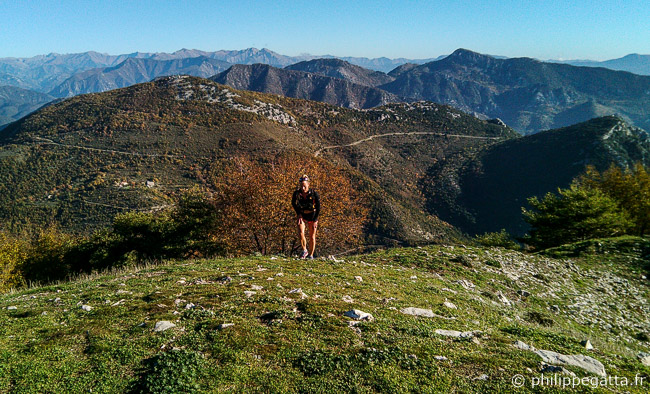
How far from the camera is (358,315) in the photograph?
26.6 feet

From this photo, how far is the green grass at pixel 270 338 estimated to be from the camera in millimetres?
5426

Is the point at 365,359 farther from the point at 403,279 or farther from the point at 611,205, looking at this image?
the point at 611,205

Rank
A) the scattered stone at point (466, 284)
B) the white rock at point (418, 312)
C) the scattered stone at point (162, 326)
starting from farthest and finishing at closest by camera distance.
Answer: the scattered stone at point (466, 284)
the white rock at point (418, 312)
the scattered stone at point (162, 326)

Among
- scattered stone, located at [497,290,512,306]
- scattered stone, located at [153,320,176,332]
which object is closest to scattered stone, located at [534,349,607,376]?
scattered stone, located at [497,290,512,306]

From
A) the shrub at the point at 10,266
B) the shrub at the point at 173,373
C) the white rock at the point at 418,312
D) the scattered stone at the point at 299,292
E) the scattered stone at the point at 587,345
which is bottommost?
the shrub at the point at 10,266

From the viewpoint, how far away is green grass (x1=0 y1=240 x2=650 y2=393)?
5.43 meters

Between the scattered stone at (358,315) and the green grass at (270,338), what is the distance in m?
0.34

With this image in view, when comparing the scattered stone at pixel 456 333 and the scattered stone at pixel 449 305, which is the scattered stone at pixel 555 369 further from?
the scattered stone at pixel 449 305

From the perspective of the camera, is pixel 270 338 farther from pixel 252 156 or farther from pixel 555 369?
pixel 252 156

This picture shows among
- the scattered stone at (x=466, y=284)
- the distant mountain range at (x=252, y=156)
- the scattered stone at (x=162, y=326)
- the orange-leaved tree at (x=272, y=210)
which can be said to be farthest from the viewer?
the distant mountain range at (x=252, y=156)

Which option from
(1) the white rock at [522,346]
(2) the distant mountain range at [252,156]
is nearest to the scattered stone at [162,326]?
(1) the white rock at [522,346]

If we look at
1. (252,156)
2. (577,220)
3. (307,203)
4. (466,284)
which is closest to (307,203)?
(307,203)

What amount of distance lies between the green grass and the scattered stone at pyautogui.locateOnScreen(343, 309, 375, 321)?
1.12 ft

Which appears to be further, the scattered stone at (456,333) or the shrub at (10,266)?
the shrub at (10,266)
